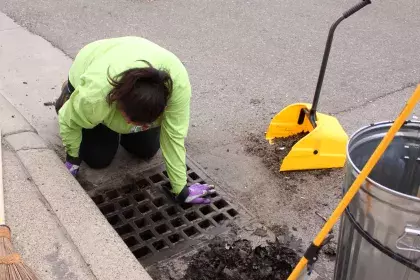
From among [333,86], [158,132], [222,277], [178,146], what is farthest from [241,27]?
[222,277]

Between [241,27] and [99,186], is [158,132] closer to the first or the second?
[99,186]

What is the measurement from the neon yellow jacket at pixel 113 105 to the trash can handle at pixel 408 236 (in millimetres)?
1428

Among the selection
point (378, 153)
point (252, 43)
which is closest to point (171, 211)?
point (378, 153)

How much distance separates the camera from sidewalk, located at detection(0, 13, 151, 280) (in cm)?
236

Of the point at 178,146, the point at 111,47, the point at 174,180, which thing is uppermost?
the point at 111,47

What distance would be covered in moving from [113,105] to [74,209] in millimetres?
570

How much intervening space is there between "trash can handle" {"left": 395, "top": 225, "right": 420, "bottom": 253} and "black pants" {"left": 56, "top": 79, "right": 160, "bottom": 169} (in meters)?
1.85

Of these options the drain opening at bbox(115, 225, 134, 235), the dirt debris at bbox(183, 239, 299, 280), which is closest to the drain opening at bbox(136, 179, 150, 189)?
the drain opening at bbox(115, 225, 134, 235)

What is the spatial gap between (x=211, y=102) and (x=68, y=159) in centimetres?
134

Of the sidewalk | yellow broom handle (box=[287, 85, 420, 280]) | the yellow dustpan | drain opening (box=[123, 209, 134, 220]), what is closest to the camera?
yellow broom handle (box=[287, 85, 420, 280])

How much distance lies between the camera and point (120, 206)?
3.09m

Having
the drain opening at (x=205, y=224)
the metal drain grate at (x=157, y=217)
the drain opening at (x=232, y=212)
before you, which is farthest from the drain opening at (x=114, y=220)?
the drain opening at (x=232, y=212)

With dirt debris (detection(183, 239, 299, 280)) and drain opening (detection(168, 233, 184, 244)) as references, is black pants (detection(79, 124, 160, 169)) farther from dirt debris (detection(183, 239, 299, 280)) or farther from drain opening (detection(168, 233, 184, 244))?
dirt debris (detection(183, 239, 299, 280))

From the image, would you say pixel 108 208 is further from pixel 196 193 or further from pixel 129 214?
pixel 196 193
